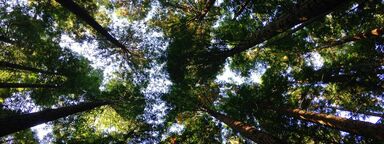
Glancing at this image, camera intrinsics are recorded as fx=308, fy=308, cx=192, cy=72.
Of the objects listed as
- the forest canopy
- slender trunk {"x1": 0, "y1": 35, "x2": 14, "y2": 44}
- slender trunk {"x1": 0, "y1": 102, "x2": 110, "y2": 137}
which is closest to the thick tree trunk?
the forest canopy

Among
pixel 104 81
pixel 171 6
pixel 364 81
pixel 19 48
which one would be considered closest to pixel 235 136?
pixel 364 81

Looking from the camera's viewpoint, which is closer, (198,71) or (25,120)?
(25,120)

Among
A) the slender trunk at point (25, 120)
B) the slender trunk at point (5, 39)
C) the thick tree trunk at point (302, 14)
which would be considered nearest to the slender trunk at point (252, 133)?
the thick tree trunk at point (302, 14)

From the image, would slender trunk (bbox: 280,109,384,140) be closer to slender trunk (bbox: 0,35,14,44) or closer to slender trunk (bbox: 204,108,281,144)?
slender trunk (bbox: 204,108,281,144)


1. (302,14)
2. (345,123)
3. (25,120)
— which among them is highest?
(302,14)

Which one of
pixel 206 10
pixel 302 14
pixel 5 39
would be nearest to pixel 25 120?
pixel 302 14

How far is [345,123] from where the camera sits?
9.28 metres

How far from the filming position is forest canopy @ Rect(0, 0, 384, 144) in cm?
1098

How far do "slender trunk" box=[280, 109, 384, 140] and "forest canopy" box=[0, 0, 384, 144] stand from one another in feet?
0.13

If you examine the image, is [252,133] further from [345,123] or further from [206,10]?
[206,10]

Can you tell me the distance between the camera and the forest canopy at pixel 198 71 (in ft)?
36.0

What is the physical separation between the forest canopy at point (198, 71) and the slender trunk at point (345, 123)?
0.04 m

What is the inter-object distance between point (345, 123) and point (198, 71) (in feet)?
20.6

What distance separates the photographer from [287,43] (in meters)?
12.8
